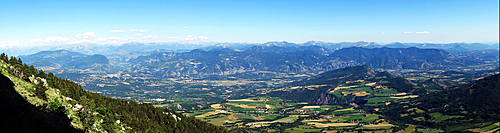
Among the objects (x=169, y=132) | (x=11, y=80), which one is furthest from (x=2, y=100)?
(x=169, y=132)

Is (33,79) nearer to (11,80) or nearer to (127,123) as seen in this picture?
(11,80)

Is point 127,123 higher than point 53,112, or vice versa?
point 53,112

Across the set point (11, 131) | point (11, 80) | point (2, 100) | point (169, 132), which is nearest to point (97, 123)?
point (11, 80)

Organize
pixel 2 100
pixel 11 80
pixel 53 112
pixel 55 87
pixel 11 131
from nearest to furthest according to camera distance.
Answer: pixel 11 131
pixel 2 100
pixel 53 112
pixel 11 80
pixel 55 87

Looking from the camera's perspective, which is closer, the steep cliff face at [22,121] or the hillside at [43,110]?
the steep cliff face at [22,121]

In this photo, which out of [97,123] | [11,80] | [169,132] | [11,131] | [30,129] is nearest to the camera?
[11,131]

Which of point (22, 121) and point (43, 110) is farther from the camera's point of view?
point (43, 110)

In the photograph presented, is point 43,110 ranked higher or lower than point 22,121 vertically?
lower

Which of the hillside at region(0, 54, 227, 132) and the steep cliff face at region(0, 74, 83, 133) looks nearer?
the steep cliff face at region(0, 74, 83, 133)

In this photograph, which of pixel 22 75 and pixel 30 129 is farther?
pixel 22 75

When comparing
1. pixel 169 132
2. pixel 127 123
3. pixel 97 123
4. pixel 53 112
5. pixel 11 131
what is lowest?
pixel 169 132
